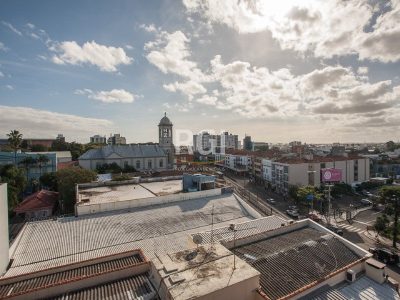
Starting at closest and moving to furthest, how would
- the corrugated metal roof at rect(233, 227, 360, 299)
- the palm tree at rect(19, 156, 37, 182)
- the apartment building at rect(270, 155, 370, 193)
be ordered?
the corrugated metal roof at rect(233, 227, 360, 299) → the palm tree at rect(19, 156, 37, 182) → the apartment building at rect(270, 155, 370, 193)

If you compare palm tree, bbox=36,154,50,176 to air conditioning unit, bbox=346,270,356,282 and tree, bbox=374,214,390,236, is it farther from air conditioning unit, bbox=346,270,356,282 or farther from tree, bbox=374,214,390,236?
tree, bbox=374,214,390,236

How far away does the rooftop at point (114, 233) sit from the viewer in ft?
59.3

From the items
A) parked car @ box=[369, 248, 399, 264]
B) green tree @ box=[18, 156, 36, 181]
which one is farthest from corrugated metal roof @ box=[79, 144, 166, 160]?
parked car @ box=[369, 248, 399, 264]

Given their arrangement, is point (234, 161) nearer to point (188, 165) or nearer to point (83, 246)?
point (188, 165)

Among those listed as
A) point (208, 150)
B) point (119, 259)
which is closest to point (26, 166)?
point (119, 259)

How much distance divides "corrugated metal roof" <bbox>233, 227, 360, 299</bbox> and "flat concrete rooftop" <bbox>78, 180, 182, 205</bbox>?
18.7m

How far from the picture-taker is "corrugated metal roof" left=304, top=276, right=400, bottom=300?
11586 mm

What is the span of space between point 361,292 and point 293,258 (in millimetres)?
3363

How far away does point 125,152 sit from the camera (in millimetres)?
69125

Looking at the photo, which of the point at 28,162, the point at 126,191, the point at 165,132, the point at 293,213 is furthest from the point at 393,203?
the point at 28,162

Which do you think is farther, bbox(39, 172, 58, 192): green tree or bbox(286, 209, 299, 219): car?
bbox(39, 172, 58, 192): green tree

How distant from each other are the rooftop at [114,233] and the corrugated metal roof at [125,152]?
1726 inches

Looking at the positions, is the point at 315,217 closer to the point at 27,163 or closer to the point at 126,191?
the point at 126,191

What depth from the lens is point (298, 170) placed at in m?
57.4
